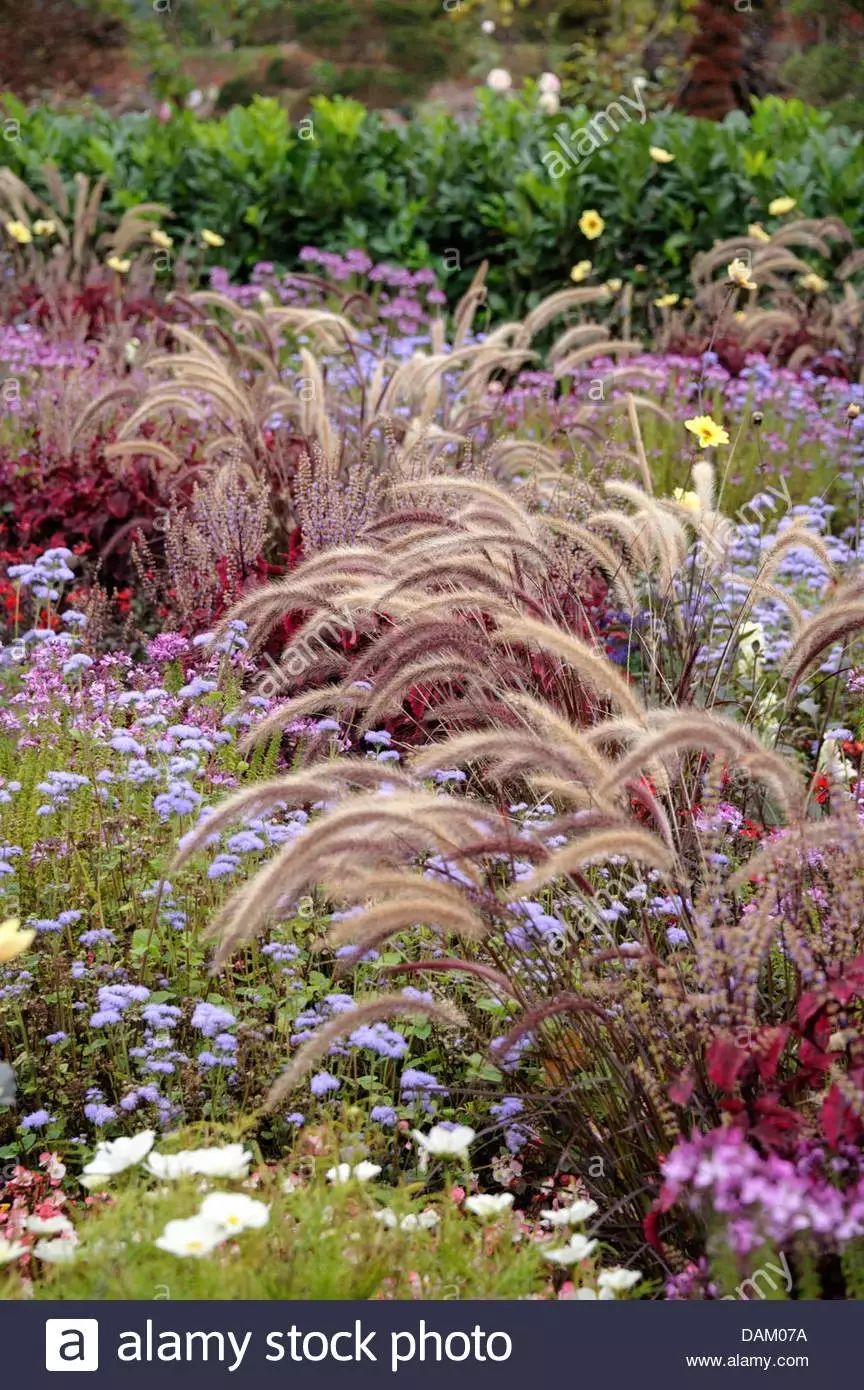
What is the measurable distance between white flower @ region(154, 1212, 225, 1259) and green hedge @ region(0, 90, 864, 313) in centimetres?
818

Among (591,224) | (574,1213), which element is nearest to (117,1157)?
(574,1213)

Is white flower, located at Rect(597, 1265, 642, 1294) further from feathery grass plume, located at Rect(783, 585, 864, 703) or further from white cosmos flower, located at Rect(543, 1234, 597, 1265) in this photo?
feathery grass plume, located at Rect(783, 585, 864, 703)

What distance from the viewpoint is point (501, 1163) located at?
3.11 metres

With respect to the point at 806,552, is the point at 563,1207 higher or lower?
lower

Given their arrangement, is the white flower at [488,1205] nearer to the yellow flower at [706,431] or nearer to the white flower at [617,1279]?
the white flower at [617,1279]

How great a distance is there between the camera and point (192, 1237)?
229 centimetres

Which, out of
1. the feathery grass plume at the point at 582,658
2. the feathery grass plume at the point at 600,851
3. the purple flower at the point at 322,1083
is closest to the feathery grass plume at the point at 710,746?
the feathery grass plume at the point at 600,851

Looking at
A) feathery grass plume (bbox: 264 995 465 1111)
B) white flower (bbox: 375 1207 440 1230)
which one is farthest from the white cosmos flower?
feathery grass plume (bbox: 264 995 465 1111)

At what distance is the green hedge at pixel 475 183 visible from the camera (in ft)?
33.0

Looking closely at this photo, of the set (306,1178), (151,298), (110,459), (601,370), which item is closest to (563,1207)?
(306,1178)

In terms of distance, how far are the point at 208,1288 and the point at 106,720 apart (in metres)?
2.17

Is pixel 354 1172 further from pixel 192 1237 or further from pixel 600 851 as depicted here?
pixel 600 851
